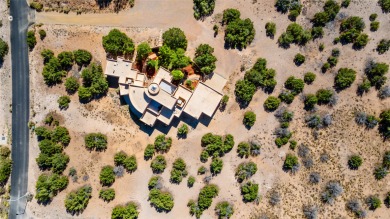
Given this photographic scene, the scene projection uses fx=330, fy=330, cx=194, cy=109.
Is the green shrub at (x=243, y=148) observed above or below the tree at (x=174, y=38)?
below

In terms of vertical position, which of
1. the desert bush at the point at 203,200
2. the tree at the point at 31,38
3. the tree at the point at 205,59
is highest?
the tree at the point at 205,59

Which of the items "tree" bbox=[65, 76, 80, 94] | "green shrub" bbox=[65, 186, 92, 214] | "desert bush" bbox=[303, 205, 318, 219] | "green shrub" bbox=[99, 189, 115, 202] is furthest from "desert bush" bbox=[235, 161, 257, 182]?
"tree" bbox=[65, 76, 80, 94]

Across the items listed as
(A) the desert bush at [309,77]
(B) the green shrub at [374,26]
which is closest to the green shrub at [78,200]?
(A) the desert bush at [309,77]

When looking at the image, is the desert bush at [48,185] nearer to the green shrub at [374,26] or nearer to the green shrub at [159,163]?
the green shrub at [159,163]

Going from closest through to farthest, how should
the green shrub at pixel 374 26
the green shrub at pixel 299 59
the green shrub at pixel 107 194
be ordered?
the green shrub at pixel 374 26 → the green shrub at pixel 299 59 → the green shrub at pixel 107 194

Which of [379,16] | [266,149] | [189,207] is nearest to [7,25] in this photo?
[189,207]

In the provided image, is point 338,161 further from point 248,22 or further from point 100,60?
point 100,60
